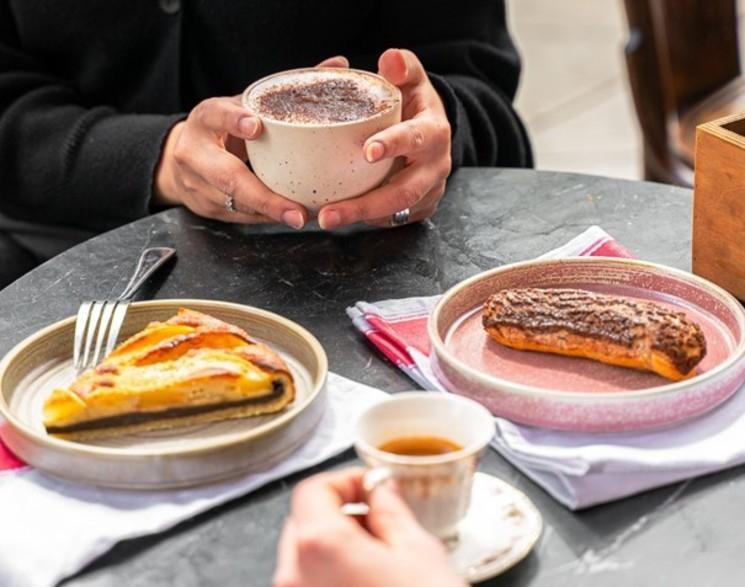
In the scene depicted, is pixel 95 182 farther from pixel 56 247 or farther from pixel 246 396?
pixel 246 396

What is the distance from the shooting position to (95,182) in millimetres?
1718

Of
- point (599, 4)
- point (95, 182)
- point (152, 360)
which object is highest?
point (152, 360)

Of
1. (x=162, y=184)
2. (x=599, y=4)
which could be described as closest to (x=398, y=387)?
(x=162, y=184)

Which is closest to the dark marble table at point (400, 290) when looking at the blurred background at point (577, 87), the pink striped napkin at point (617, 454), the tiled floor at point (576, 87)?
the pink striped napkin at point (617, 454)

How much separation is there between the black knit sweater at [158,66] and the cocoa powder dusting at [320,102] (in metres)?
0.32

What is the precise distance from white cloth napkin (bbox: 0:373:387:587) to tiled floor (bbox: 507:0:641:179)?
8.51ft

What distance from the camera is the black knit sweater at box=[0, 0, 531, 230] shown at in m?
1.75

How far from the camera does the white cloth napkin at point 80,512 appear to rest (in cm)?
Result: 97

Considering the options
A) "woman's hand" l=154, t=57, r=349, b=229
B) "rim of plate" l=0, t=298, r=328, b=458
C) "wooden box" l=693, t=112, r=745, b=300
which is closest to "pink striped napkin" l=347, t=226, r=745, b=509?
"rim of plate" l=0, t=298, r=328, b=458

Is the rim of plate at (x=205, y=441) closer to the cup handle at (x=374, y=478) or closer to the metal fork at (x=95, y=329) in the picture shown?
the metal fork at (x=95, y=329)

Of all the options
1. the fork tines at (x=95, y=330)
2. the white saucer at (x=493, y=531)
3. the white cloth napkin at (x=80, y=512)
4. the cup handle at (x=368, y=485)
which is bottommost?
the white saucer at (x=493, y=531)

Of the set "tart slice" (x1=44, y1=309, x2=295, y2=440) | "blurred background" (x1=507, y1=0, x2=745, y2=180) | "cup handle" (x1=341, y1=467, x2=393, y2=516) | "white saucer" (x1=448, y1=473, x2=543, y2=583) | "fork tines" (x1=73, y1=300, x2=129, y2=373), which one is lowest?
"blurred background" (x1=507, y1=0, x2=745, y2=180)

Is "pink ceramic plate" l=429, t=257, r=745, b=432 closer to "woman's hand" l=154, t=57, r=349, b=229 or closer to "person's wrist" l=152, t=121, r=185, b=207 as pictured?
"woman's hand" l=154, t=57, r=349, b=229

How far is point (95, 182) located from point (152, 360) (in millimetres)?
650
